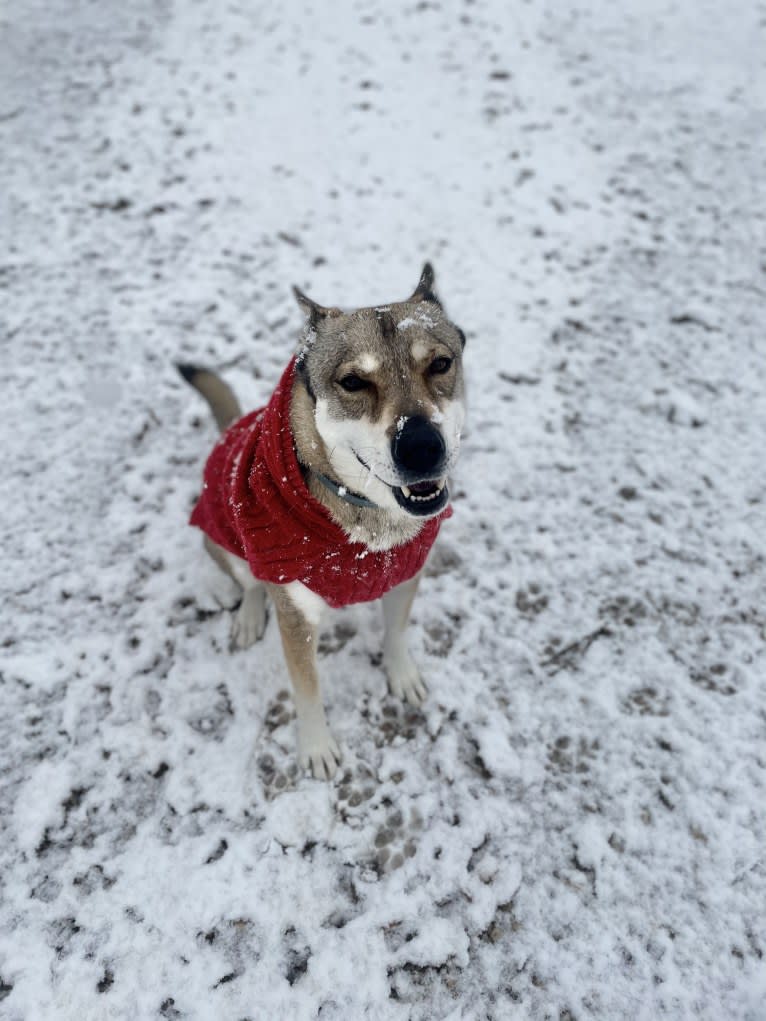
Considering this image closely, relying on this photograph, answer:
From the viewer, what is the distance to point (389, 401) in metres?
2.15

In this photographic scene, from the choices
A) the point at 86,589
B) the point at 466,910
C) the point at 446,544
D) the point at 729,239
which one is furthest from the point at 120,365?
the point at 729,239

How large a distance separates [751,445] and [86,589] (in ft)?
13.5

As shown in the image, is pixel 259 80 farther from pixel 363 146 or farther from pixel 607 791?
pixel 607 791

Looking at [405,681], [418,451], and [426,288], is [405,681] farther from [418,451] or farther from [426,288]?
[426,288]

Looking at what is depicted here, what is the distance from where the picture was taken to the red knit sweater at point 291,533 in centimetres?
227

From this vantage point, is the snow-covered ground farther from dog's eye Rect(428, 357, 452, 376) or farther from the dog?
dog's eye Rect(428, 357, 452, 376)

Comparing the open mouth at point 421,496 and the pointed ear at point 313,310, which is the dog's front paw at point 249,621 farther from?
the pointed ear at point 313,310

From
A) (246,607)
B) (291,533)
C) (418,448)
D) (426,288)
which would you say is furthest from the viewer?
(246,607)

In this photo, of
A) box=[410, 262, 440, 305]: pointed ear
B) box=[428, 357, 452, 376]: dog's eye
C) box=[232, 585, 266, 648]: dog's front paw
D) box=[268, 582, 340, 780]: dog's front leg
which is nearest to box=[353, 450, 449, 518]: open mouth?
box=[428, 357, 452, 376]: dog's eye

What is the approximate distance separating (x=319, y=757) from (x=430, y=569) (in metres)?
1.20

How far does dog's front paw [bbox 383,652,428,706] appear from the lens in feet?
9.81

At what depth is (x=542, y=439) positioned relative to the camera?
159 inches

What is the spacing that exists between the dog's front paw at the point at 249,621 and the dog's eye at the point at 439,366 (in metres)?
1.47

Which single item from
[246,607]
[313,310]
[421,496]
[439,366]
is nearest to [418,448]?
[421,496]
